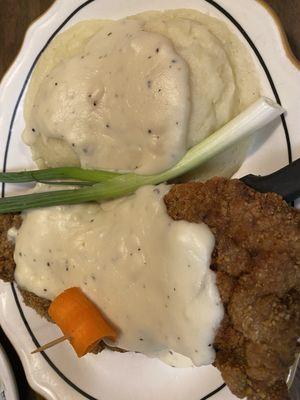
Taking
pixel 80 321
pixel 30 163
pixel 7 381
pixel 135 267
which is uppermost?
pixel 30 163

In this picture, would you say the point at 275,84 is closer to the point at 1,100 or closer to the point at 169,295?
the point at 169,295

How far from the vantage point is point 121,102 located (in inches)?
75.3

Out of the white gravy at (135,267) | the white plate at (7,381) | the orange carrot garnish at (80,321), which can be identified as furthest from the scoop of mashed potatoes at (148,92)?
the white plate at (7,381)

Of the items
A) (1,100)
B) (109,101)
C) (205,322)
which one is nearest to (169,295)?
(205,322)

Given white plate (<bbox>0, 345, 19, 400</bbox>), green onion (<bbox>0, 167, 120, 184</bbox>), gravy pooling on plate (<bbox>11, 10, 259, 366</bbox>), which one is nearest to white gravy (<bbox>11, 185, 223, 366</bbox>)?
gravy pooling on plate (<bbox>11, 10, 259, 366</bbox>)

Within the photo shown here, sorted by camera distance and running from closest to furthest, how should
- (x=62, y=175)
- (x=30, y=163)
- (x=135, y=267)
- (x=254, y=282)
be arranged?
(x=254, y=282), (x=135, y=267), (x=62, y=175), (x=30, y=163)

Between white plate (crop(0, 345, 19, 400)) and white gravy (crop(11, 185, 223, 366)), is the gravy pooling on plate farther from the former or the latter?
white plate (crop(0, 345, 19, 400))

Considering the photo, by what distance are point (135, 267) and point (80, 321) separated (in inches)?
12.7

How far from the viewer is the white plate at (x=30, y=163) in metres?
1.84

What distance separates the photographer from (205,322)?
5.32ft

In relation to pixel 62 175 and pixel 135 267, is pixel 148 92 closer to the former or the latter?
pixel 62 175

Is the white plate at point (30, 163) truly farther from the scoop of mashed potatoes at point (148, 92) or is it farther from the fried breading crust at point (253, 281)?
the fried breading crust at point (253, 281)

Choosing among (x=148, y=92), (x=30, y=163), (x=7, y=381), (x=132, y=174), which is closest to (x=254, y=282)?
(x=132, y=174)

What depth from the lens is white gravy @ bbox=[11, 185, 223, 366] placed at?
163cm
